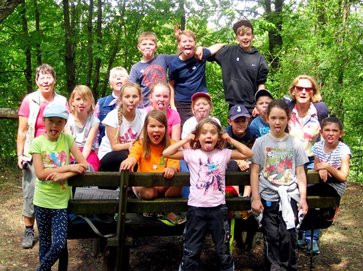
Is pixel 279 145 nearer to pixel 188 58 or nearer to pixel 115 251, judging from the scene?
pixel 115 251

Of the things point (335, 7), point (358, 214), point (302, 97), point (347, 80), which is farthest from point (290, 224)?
point (335, 7)

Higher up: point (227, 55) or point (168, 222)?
point (227, 55)

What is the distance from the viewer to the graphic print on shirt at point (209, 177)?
4094mm

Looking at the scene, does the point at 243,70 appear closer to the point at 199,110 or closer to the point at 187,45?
the point at 187,45

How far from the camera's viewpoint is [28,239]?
5777mm

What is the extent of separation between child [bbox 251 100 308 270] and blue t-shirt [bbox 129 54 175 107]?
2.42 meters

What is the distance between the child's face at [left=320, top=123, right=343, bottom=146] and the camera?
468 cm

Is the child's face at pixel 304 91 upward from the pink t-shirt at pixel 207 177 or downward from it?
upward

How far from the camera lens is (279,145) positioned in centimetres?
435

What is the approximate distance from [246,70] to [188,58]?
2.83 ft

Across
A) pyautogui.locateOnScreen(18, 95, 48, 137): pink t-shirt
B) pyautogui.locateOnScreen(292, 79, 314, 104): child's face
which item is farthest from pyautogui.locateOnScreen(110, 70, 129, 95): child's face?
pyautogui.locateOnScreen(292, 79, 314, 104): child's face

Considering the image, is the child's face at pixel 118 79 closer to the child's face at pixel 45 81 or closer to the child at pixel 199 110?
the child's face at pixel 45 81

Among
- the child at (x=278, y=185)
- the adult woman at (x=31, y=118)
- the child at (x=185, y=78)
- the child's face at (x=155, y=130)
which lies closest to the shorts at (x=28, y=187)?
the adult woman at (x=31, y=118)

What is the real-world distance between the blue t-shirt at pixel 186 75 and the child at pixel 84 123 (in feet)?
5.06
